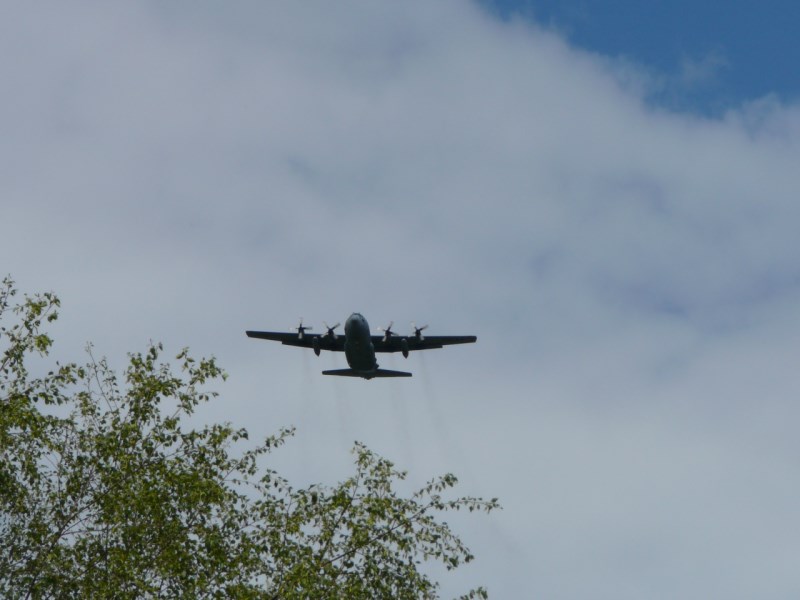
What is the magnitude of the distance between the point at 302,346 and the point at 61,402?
3684 cm

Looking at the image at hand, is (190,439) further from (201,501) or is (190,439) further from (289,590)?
(289,590)

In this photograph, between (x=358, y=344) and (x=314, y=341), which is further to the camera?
(x=314, y=341)

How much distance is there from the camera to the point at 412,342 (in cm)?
6581

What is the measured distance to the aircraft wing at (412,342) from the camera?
65375 millimetres

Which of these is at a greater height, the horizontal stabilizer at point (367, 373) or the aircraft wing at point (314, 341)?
the aircraft wing at point (314, 341)

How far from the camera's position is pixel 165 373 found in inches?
1154

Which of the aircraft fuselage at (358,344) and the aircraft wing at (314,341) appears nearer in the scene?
the aircraft fuselage at (358,344)

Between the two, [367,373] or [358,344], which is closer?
[358,344]

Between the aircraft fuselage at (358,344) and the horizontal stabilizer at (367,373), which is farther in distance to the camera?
the horizontal stabilizer at (367,373)

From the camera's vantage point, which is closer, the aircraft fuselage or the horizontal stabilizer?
the aircraft fuselage

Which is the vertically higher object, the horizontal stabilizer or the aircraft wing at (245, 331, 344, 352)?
the aircraft wing at (245, 331, 344, 352)

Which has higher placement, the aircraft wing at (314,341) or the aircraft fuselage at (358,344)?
the aircraft wing at (314,341)

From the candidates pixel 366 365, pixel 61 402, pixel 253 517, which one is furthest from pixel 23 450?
pixel 366 365

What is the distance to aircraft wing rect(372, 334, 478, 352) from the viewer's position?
65375 millimetres
